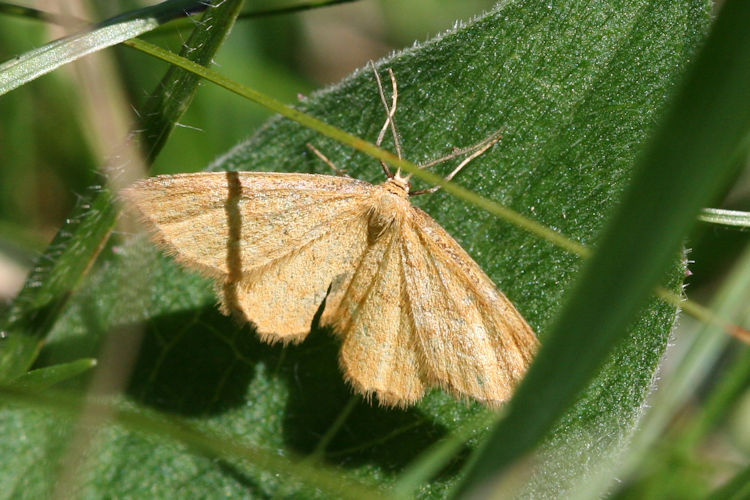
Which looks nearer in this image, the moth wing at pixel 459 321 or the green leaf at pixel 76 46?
the moth wing at pixel 459 321

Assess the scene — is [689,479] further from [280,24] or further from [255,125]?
[280,24]

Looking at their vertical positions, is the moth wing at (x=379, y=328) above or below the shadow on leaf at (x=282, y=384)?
above

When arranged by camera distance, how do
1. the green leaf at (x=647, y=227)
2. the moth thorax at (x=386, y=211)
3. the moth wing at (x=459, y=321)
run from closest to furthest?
Result: the green leaf at (x=647, y=227) → the moth wing at (x=459, y=321) → the moth thorax at (x=386, y=211)

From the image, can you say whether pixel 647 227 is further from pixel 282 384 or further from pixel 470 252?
pixel 282 384

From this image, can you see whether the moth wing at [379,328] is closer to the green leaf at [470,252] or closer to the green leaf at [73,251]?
the green leaf at [470,252]

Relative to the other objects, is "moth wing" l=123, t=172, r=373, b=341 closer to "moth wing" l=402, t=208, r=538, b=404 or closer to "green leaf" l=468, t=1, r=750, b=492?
"moth wing" l=402, t=208, r=538, b=404

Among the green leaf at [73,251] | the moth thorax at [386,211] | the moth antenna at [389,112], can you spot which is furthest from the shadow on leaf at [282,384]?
the moth antenna at [389,112]

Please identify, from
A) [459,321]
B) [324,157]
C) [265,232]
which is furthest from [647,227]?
[324,157]
